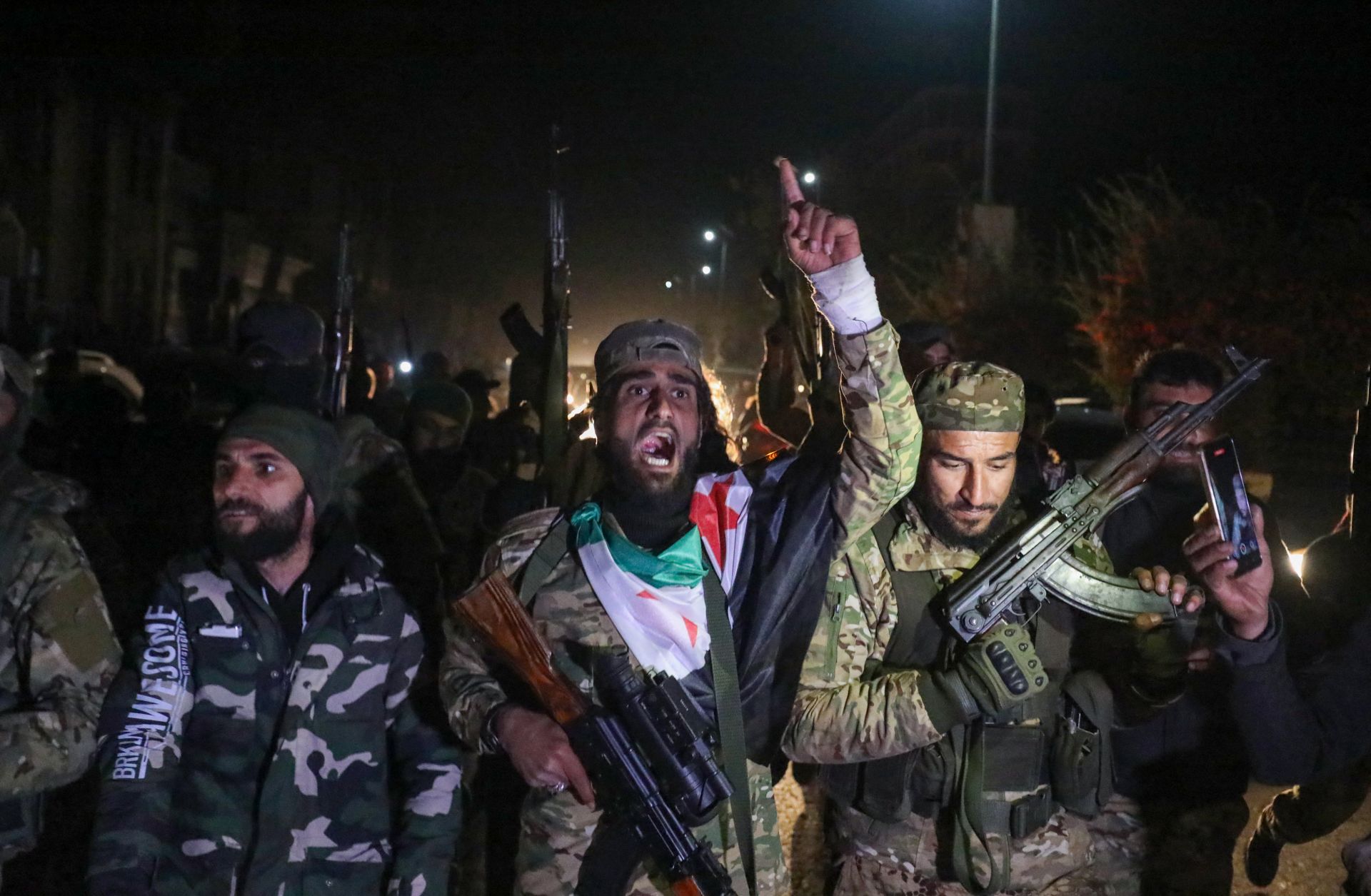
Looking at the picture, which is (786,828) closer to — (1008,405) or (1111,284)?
(1008,405)

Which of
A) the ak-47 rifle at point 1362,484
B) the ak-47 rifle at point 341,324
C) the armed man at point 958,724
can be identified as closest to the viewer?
the armed man at point 958,724

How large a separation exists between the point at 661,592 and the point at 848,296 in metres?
0.83

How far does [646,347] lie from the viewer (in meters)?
3.13

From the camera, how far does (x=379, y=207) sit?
152 feet

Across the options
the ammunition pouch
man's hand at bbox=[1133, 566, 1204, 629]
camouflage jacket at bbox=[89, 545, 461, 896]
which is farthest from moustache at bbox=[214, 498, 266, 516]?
man's hand at bbox=[1133, 566, 1204, 629]

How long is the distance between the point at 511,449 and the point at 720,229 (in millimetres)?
34363

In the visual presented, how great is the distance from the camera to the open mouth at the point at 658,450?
9.87ft

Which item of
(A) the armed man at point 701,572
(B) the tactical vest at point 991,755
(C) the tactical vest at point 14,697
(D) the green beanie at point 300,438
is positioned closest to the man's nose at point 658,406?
(A) the armed man at point 701,572

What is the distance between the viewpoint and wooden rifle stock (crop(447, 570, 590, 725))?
275cm

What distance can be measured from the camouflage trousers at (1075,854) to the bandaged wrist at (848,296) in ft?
4.40

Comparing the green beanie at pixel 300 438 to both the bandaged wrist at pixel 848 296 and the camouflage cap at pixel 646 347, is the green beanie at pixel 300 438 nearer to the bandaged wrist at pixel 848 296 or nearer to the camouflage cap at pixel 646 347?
the camouflage cap at pixel 646 347

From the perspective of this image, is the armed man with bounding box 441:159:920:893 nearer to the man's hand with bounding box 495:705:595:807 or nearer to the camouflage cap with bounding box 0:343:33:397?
the man's hand with bounding box 495:705:595:807

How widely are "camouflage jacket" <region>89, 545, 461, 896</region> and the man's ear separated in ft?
2.59

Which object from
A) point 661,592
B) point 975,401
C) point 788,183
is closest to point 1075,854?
point 975,401
